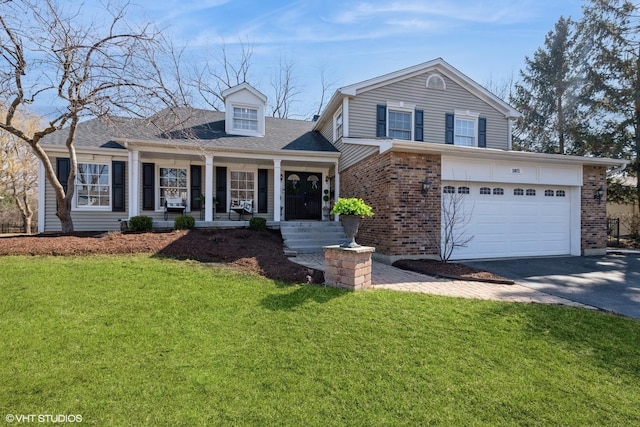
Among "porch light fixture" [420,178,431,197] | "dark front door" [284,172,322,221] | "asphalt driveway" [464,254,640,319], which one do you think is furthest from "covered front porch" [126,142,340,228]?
"asphalt driveway" [464,254,640,319]

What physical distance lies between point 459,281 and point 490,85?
2343cm

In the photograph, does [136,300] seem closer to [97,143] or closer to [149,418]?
[149,418]

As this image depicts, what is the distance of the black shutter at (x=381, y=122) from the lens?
11.3m

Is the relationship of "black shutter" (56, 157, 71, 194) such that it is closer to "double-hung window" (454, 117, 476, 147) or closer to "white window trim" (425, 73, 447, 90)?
"white window trim" (425, 73, 447, 90)

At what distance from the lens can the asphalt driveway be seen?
5.15 meters

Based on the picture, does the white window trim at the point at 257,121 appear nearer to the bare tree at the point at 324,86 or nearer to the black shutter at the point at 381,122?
the black shutter at the point at 381,122

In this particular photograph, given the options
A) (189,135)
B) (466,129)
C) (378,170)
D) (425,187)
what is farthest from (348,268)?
(466,129)

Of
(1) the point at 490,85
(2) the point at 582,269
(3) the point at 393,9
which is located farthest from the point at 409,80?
(1) the point at 490,85

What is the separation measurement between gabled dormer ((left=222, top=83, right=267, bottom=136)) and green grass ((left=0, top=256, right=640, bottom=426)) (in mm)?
8561

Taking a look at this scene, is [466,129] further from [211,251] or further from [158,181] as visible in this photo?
[158,181]

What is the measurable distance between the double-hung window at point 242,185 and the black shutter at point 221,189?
29cm

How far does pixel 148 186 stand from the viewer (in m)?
11.6

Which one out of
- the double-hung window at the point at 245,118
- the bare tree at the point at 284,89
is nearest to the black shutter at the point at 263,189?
the double-hung window at the point at 245,118

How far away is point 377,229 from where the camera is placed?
8523 mm
